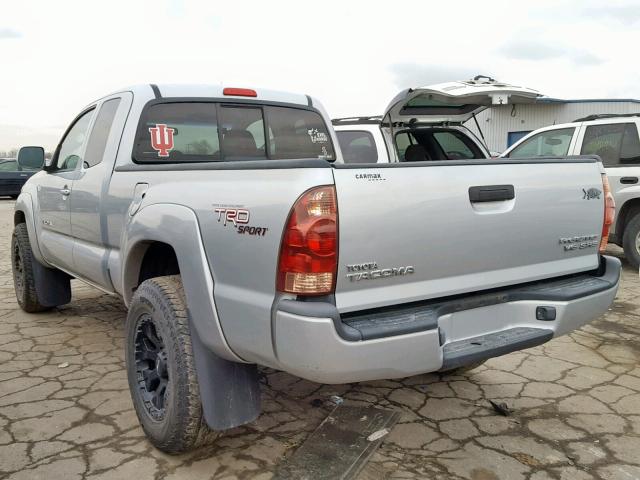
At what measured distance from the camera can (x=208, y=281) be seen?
233cm

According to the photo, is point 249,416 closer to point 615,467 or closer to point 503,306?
point 503,306

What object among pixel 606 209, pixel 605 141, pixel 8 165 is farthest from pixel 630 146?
pixel 8 165

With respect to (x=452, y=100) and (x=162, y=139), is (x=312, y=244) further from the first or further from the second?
(x=452, y=100)

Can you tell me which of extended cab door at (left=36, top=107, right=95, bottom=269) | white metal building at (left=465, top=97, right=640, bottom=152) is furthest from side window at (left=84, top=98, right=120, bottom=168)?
white metal building at (left=465, top=97, right=640, bottom=152)

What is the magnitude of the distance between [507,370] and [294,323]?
232 centimetres

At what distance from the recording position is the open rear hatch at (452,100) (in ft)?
17.5

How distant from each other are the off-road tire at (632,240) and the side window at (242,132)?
4.82 meters

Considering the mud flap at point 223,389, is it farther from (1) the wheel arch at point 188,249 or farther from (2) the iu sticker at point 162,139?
(2) the iu sticker at point 162,139

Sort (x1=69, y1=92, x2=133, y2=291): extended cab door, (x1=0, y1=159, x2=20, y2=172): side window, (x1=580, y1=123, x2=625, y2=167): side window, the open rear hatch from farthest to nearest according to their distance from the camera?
(x1=0, y1=159, x2=20, y2=172): side window
(x1=580, y1=123, x2=625, y2=167): side window
the open rear hatch
(x1=69, y1=92, x2=133, y2=291): extended cab door

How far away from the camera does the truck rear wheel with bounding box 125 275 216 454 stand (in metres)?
2.47

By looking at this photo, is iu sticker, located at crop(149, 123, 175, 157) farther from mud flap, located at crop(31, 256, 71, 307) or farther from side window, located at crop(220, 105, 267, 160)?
mud flap, located at crop(31, 256, 71, 307)

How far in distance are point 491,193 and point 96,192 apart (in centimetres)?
243

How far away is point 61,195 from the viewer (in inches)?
167

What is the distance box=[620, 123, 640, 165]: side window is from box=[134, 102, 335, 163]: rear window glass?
4231 mm
